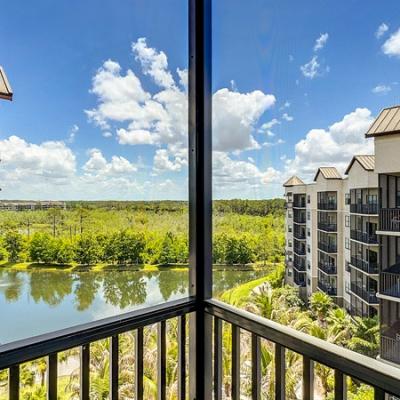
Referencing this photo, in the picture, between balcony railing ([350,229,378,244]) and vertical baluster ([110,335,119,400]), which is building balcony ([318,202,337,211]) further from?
vertical baluster ([110,335,119,400])

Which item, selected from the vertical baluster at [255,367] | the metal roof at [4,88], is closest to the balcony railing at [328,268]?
the vertical baluster at [255,367]

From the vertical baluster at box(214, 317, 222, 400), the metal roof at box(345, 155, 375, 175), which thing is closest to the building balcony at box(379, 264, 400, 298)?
the metal roof at box(345, 155, 375, 175)

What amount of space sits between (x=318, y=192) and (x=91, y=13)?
1338 millimetres

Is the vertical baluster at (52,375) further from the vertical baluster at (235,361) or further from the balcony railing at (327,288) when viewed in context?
the balcony railing at (327,288)

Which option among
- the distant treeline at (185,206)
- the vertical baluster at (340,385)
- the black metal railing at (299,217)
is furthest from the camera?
the distant treeline at (185,206)

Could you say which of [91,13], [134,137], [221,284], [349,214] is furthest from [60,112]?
[349,214]

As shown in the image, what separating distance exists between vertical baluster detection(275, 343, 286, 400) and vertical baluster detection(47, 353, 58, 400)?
0.95m

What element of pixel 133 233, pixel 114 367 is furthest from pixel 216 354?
pixel 133 233

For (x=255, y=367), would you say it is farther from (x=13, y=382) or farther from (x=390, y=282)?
(x=13, y=382)

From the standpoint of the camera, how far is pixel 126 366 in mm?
1588

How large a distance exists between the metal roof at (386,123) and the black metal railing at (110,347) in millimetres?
1217

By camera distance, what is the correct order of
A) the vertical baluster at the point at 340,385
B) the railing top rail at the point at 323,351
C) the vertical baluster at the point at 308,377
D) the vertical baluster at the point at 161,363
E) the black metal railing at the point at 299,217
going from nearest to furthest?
the railing top rail at the point at 323,351, the vertical baluster at the point at 340,385, the vertical baluster at the point at 308,377, the black metal railing at the point at 299,217, the vertical baluster at the point at 161,363

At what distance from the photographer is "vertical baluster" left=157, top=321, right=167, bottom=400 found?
1.64 m

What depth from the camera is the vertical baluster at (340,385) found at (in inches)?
46.3
